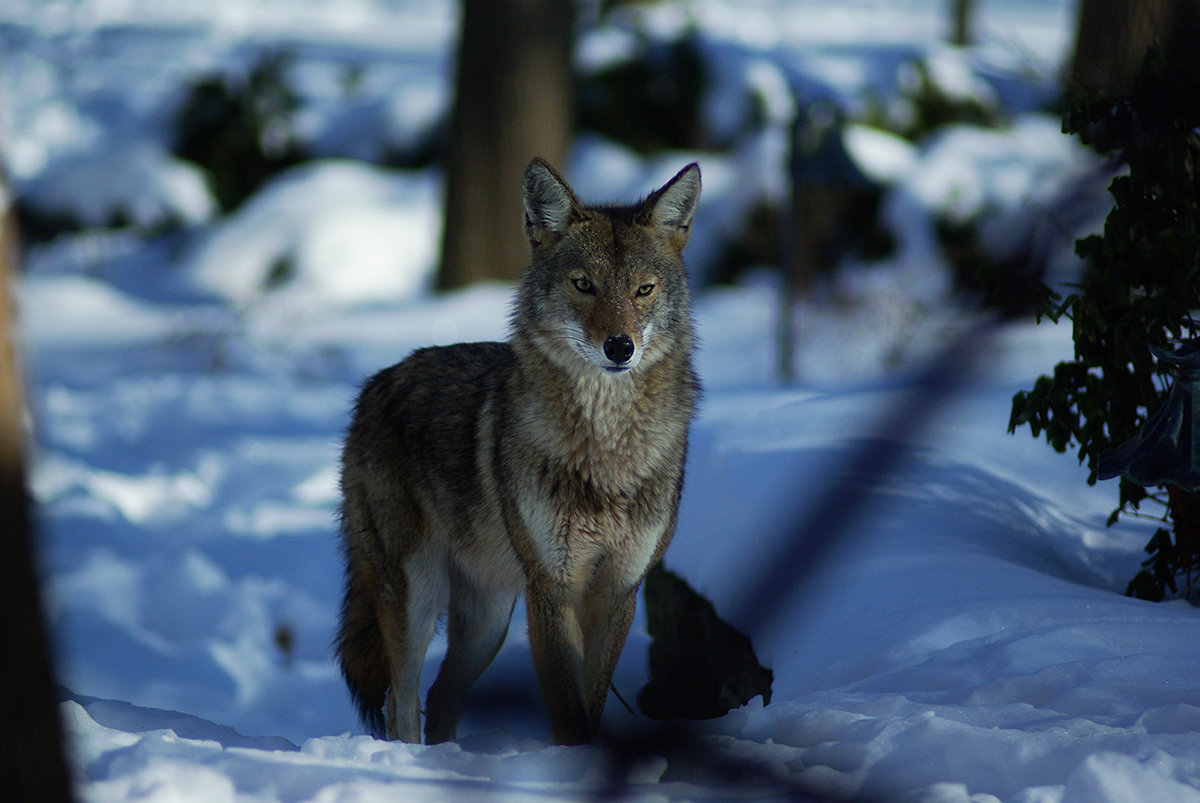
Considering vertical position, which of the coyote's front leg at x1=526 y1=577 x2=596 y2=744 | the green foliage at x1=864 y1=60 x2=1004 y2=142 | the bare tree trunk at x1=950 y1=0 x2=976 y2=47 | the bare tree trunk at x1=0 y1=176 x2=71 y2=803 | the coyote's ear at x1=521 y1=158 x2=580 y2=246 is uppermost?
the bare tree trunk at x1=950 y1=0 x2=976 y2=47

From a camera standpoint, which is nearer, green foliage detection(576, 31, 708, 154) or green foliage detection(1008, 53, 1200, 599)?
green foliage detection(1008, 53, 1200, 599)

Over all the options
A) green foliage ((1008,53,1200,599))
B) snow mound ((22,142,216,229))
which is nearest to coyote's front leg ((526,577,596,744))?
green foliage ((1008,53,1200,599))

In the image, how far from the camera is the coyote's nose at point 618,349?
10.2ft

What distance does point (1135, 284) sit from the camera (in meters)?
3.51

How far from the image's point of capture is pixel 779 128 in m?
12.3

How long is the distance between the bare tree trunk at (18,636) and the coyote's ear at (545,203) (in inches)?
79.0

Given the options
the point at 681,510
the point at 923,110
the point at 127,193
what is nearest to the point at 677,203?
the point at 681,510

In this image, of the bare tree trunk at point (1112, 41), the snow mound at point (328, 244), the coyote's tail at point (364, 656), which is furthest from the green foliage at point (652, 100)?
the coyote's tail at point (364, 656)

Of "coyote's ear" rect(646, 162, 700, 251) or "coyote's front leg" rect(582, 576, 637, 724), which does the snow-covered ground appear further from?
"coyote's ear" rect(646, 162, 700, 251)

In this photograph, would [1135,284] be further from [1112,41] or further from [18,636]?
[18,636]

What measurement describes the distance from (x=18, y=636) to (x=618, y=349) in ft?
6.25

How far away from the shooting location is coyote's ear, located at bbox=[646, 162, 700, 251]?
11.4 ft

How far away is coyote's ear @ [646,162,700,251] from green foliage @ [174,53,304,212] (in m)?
11.7

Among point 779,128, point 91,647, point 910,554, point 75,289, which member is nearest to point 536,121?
point 779,128
